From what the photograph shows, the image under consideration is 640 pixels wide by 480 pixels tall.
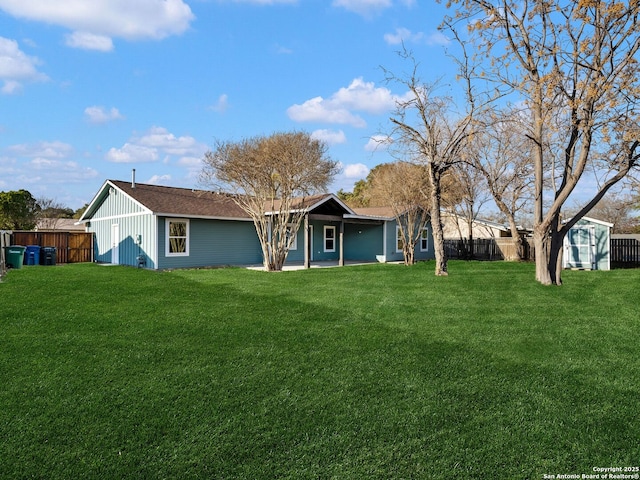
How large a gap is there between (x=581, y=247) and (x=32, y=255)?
74.3ft

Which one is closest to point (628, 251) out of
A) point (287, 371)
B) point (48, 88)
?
Answer: point (287, 371)

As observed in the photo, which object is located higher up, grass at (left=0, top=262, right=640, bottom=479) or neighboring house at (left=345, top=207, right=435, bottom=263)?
neighboring house at (left=345, top=207, right=435, bottom=263)

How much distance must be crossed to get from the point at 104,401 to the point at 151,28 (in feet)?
31.1

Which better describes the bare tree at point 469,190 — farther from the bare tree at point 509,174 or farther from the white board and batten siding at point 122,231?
the white board and batten siding at point 122,231

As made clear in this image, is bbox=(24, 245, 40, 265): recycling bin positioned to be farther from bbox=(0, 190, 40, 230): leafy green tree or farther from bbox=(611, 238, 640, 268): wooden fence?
bbox=(611, 238, 640, 268): wooden fence

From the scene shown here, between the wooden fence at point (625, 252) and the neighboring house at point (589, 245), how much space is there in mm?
2236

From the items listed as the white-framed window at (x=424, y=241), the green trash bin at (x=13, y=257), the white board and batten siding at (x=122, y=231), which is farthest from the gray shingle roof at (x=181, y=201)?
the white-framed window at (x=424, y=241)

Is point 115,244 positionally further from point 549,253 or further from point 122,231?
point 549,253

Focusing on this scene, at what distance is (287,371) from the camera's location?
14.6 feet

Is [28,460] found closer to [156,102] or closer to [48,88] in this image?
[156,102]

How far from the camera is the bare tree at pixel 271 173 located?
1542cm

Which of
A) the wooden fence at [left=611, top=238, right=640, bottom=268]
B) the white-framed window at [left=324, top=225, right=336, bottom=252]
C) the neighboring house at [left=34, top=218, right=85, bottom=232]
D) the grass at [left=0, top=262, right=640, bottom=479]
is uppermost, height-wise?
the neighboring house at [left=34, top=218, right=85, bottom=232]

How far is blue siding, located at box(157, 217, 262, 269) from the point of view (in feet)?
53.0

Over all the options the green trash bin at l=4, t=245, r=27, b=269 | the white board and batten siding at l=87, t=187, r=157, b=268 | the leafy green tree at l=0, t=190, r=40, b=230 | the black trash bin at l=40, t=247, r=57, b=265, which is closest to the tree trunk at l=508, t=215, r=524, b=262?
the white board and batten siding at l=87, t=187, r=157, b=268
